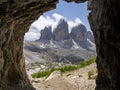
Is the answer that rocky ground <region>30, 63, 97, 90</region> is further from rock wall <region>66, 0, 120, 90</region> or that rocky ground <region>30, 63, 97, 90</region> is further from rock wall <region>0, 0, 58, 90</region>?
rock wall <region>66, 0, 120, 90</region>

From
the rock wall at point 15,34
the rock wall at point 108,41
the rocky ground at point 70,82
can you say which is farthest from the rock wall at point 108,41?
the rocky ground at point 70,82

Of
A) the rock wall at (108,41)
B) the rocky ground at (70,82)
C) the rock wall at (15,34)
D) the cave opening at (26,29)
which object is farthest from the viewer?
the rocky ground at (70,82)

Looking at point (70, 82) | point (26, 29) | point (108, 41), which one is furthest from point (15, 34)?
point (108, 41)

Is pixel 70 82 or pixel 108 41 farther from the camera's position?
pixel 70 82

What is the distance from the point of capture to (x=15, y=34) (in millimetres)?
36562

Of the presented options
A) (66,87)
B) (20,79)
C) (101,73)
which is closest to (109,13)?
(101,73)

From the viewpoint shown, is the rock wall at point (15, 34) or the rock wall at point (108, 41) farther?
the rock wall at point (15, 34)

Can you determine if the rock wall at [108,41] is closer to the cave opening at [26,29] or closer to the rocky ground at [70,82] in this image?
the cave opening at [26,29]

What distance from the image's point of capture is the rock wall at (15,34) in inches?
1129

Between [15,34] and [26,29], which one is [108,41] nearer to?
[15,34]

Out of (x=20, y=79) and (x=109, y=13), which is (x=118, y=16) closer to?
(x=109, y=13)

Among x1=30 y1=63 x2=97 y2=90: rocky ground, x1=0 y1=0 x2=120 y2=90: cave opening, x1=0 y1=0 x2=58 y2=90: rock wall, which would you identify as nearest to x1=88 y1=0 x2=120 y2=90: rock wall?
x1=0 y1=0 x2=120 y2=90: cave opening

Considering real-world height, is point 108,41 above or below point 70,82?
above

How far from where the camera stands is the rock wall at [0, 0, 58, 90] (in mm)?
28688
